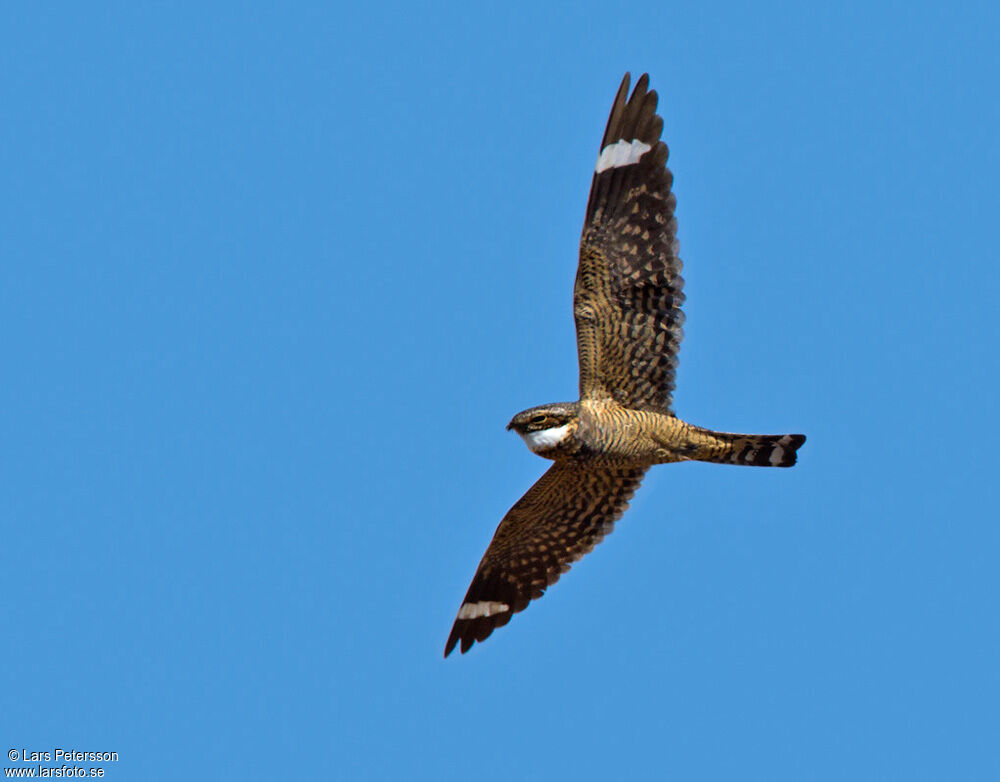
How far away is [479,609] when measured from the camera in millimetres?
10414

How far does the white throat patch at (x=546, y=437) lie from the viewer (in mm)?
8984

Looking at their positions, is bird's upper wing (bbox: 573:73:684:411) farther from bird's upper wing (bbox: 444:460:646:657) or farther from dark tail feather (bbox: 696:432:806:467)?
bird's upper wing (bbox: 444:460:646:657)

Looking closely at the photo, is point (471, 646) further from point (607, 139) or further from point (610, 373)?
point (607, 139)

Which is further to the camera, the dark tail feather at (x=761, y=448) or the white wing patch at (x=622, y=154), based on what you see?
the white wing patch at (x=622, y=154)

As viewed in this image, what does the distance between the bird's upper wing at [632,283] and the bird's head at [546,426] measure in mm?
473

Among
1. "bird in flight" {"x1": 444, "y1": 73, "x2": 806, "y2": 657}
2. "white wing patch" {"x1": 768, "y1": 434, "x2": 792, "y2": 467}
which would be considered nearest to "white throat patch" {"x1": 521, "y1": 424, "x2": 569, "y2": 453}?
"bird in flight" {"x1": 444, "y1": 73, "x2": 806, "y2": 657}

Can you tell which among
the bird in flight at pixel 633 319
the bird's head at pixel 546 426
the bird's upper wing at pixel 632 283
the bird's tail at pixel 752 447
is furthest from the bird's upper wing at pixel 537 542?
the bird's head at pixel 546 426

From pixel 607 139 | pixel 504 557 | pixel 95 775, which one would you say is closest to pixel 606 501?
pixel 504 557

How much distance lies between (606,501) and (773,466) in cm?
Result: 125

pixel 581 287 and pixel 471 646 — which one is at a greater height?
pixel 581 287

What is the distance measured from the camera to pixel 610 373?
31.1 feet

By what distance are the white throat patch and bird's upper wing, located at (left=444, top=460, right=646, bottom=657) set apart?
3.24 ft

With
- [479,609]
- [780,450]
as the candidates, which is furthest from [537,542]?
[780,450]

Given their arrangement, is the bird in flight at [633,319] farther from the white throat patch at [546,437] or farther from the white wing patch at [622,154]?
the white throat patch at [546,437]
